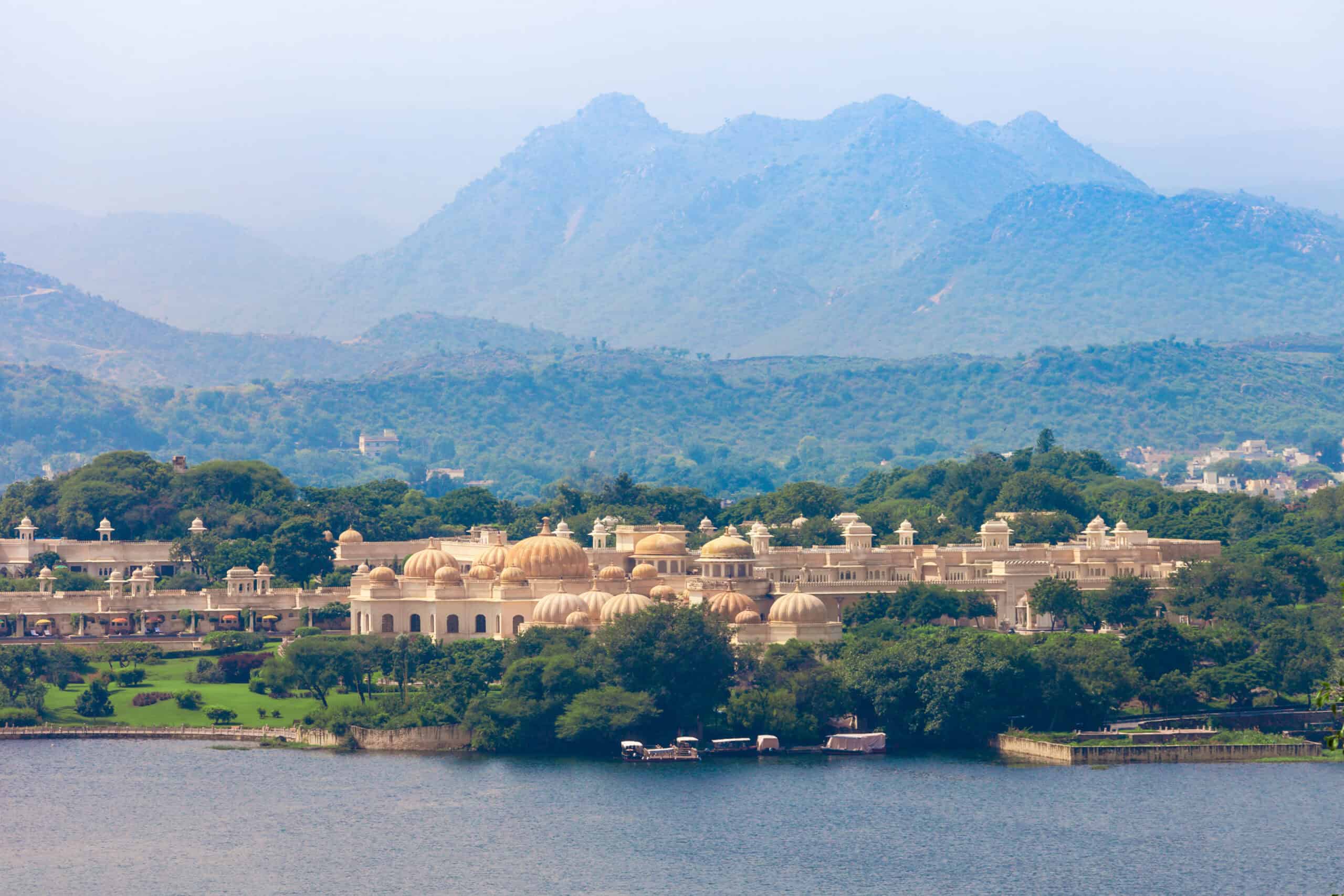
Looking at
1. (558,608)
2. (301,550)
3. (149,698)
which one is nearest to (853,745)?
(558,608)

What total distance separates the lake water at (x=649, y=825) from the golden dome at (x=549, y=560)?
15.2 m

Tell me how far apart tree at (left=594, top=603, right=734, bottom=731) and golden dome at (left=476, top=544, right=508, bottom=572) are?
14.4 metres

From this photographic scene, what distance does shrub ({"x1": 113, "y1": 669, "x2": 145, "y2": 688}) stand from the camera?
84750mm

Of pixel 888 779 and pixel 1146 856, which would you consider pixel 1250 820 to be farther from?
pixel 888 779

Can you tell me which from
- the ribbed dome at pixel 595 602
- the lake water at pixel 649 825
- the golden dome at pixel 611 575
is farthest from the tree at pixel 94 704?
the golden dome at pixel 611 575

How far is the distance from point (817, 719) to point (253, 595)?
2784cm

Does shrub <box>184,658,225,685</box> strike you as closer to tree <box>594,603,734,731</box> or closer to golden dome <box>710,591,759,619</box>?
tree <box>594,603,734,731</box>

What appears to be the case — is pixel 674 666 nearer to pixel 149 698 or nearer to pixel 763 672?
pixel 763 672

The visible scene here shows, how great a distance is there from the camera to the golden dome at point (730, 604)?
83.9m

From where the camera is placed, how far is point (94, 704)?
264ft

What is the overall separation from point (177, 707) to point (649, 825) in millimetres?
Result: 21184

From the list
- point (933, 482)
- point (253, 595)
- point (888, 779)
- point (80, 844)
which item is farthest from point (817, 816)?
point (933, 482)

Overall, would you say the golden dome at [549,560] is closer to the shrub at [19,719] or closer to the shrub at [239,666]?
the shrub at [239,666]

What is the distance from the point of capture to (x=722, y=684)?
254 feet
